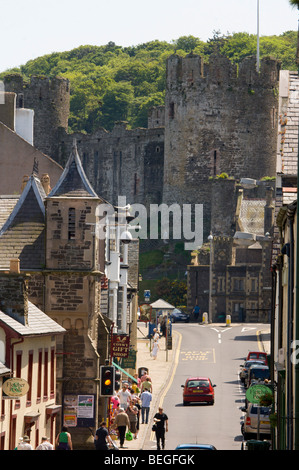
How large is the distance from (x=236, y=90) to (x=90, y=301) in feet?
212

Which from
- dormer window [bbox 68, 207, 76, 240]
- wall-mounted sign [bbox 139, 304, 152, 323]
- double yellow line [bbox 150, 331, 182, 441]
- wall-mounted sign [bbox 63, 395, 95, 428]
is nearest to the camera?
wall-mounted sign [bbox 63, 395, 95, 428]

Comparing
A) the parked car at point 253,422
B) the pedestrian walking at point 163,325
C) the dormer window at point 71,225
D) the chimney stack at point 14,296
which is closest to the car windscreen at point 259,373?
the parked car at point 253,422

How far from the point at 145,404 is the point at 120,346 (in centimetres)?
281

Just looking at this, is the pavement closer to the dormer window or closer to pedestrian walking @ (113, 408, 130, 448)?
pedestrian walking @ (113, 408, 130, 448)

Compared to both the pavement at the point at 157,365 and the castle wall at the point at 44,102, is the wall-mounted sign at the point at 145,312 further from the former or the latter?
the castle wall at the point at 44,102

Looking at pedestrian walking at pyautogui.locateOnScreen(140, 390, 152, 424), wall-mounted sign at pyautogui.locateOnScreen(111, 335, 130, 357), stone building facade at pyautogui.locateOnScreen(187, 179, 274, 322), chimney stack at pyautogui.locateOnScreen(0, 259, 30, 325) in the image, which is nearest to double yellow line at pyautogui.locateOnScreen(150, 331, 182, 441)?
pedestrian walking at pyautogui.locateOnScreen(140, 390, 152, 424)

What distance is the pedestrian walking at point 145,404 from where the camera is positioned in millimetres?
37406

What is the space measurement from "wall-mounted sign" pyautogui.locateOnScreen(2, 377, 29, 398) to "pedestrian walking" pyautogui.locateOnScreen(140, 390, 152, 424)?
12350 mm

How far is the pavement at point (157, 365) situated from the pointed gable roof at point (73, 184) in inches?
282

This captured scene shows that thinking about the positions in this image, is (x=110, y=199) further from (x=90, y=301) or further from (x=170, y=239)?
(x=90, y=301)

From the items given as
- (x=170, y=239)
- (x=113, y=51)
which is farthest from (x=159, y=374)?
(x=113, y=51)

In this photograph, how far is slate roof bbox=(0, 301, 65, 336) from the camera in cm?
2879

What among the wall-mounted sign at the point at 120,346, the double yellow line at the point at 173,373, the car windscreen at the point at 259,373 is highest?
the wall-mounted sign at the point at 120,346

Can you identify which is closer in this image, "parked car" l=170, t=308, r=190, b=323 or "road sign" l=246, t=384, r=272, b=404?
"road sign" l=246, t=384, r=272, b=404
